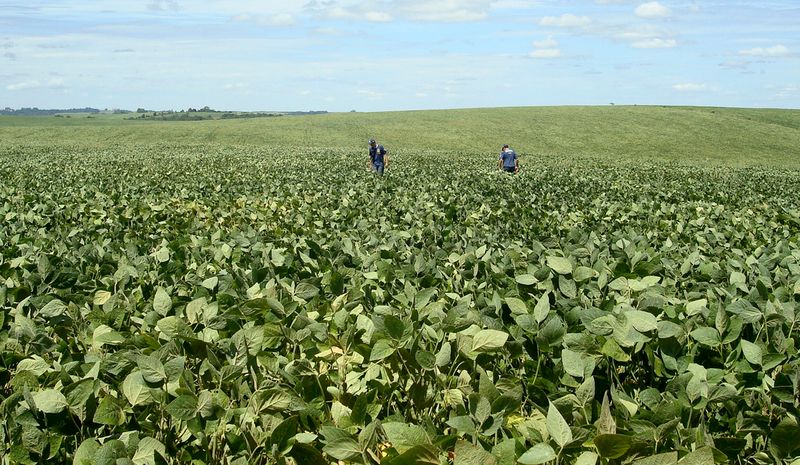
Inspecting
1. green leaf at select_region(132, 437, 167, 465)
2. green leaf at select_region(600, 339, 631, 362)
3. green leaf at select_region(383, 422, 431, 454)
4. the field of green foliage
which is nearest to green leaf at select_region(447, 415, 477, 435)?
the field of green foliage

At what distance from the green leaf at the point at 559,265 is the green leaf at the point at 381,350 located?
1.36m

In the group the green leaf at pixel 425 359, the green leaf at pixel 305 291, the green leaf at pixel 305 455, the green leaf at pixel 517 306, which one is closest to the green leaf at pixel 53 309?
the green leaf at pixel 305 291

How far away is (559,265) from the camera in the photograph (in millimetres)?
3760

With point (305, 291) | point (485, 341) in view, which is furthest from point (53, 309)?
point (485, 341)

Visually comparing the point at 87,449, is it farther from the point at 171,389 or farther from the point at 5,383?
the point at 5,383

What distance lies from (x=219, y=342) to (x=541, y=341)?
1391mm

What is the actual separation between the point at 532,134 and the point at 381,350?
222 feet

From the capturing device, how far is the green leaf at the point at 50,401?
232cm

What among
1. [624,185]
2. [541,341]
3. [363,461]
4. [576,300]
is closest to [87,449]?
[363,461]

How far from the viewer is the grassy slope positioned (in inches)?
2349

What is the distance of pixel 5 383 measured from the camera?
309 centimetres

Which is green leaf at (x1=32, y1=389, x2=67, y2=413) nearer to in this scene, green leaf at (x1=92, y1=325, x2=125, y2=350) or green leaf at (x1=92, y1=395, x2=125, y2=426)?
green leaf at (x1=92, y1=395, x2=125, y2=426)

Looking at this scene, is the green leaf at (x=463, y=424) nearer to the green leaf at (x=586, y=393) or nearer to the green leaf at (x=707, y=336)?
the green leaf at (x=586, y=393)

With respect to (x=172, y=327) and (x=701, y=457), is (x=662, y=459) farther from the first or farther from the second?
(x=172, y=327)
